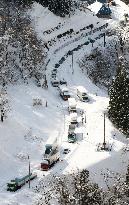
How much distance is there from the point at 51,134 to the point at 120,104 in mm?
11823

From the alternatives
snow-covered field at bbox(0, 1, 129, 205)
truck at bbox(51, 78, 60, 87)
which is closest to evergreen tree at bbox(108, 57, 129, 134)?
snow-covered field at bbox(0, 1, 129, 205)

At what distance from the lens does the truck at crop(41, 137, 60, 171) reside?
239 ft

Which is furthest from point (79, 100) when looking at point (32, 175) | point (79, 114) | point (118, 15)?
point (118, 15)

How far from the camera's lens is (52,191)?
2569 inches

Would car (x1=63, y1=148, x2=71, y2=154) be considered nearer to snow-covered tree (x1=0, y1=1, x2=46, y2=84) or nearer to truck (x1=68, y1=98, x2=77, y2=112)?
truck (x1=68, y1=98, x2=77, y2=112)

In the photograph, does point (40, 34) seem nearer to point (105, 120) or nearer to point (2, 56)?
point (2, 56)

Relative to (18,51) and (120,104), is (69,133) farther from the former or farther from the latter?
(18,51)

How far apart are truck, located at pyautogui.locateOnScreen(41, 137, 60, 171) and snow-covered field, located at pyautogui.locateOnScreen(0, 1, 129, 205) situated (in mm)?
824

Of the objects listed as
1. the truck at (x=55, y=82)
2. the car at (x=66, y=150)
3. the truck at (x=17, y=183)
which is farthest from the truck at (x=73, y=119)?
the truck at (x=17, y=183)

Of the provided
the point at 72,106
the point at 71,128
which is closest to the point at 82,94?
the point at 72,106

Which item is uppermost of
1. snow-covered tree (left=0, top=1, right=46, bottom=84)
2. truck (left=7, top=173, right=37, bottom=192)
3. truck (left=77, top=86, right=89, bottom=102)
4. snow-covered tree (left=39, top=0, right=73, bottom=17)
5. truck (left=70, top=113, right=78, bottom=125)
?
snow-covered tree (left=39, top=0, right=73, bottom=17)

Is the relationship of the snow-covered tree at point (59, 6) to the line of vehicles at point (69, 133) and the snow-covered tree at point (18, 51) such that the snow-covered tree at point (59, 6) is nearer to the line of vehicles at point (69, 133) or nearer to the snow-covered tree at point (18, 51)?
the snow-covered tree at point (18, 51)

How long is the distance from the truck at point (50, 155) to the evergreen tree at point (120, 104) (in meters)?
9.93

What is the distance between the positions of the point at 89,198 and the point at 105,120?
26133 mm
